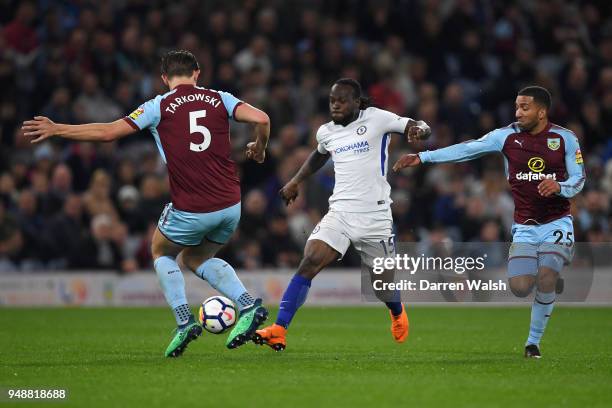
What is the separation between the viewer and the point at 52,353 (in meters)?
10.1

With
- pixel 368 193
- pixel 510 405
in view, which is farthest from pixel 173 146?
pixel 510 405

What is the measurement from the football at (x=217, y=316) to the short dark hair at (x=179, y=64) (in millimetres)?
1941

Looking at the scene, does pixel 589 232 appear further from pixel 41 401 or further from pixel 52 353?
→ pixel 41 401

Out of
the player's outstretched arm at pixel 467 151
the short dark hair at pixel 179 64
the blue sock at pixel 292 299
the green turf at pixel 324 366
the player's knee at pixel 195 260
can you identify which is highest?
the short dark hair at pixel 179 64

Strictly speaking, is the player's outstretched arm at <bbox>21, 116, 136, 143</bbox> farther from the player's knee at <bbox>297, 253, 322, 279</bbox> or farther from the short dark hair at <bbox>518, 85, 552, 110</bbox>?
the short dark hair at <bbox>518, 85, 552, 110</bbox>

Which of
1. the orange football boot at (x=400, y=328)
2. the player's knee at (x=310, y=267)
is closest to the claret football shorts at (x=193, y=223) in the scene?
the player's knee at (x=310, y=267)

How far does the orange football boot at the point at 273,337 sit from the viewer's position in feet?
32.0

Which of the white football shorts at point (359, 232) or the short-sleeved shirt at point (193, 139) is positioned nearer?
the short-sleeved shirt at point (193, 139)

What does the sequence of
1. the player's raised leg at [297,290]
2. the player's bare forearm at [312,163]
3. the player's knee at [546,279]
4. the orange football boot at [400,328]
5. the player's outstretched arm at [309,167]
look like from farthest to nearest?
the orange football boot at [400,328] < the player's bare forearm at [312,163] < the player's outstretched arm at [309,167] < the player's raised leg at [297,290] < the player's knee at [546,279]

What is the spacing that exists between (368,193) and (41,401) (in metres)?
4.20

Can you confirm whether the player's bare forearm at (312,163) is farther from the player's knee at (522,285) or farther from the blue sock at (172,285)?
the player's knee at (522,285)

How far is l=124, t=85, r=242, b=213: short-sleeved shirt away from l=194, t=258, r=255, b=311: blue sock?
561 mm

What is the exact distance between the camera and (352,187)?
1038cm

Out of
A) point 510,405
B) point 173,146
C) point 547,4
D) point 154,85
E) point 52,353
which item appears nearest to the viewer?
point 510,405
